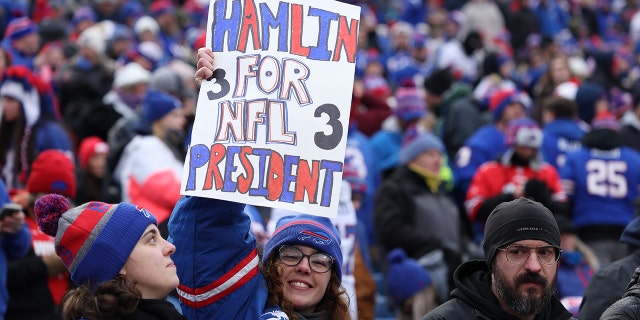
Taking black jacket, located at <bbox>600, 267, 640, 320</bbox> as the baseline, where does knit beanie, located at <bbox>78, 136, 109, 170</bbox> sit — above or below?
below

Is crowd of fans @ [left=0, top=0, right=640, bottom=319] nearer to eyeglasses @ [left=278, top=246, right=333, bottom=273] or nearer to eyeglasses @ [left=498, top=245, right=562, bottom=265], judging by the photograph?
eyeglasses @ [left=498, top=245, right=562, bottom=265]

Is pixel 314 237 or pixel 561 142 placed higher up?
pixel 314 237

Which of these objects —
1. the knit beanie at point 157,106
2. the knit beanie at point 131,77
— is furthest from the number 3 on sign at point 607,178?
the knit beanie at point 131,77

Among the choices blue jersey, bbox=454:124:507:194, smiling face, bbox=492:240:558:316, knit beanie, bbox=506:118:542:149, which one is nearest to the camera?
smiling face, bbox=492:240:558:316

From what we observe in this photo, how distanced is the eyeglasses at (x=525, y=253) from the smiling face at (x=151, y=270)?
1327 millimetres

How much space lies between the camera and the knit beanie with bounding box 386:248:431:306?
8016 millimetres

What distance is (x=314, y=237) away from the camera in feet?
15.7

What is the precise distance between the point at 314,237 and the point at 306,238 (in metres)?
0.04

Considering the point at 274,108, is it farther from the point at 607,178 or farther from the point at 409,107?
the point at 409,107

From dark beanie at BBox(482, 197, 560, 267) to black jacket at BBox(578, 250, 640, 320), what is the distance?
3.53ft

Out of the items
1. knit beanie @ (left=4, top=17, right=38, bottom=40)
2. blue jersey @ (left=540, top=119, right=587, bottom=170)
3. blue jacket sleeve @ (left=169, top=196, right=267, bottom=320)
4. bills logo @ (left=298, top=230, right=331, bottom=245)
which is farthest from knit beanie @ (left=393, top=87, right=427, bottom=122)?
blue jacket sleeve @ (left=169, top=196, right=267, bottom=320)

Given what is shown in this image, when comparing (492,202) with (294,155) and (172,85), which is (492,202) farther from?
(294,155)

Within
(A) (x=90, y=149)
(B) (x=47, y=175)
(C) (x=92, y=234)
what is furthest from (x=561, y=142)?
(C) (x=92, y=234)

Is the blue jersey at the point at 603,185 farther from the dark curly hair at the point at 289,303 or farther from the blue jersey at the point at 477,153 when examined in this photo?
the dark curly hair at the point at 289,303
